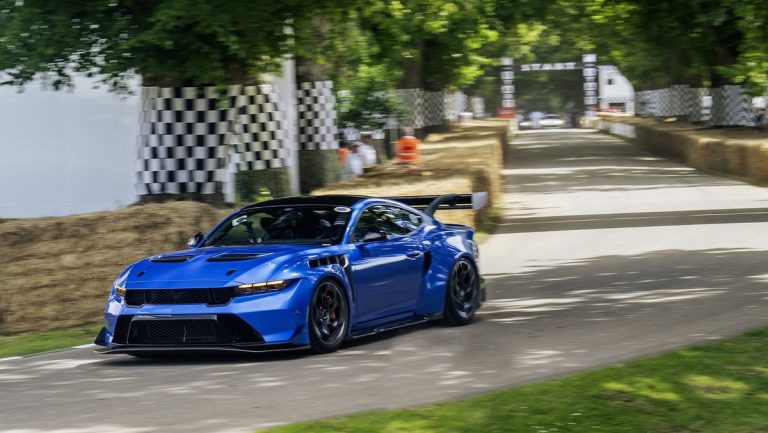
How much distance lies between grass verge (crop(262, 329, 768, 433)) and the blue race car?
7.37 feet

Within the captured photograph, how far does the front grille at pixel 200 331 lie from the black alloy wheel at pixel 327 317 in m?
0.51

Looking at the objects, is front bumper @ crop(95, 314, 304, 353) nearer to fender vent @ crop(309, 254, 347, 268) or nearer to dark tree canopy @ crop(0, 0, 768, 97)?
fender vent @ crop(309, 254, 347, 268)

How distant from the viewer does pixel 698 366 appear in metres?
8.62

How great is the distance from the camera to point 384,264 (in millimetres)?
10766

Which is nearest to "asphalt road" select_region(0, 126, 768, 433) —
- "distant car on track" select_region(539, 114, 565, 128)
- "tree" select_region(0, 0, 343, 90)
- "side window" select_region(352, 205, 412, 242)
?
"side window" select_region(352, 205, 412, 242)

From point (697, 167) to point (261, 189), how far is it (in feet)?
66.7

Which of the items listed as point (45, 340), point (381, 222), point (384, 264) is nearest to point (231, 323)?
point (384, 264)

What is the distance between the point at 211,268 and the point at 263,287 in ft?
1.49

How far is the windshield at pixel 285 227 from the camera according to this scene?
10578 mm

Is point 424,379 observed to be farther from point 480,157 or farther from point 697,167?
point 697,167

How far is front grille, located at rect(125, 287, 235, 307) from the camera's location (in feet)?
31.0

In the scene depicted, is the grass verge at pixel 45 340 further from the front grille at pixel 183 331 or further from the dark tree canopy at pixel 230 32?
the dark tree canopy at pixel 230 32

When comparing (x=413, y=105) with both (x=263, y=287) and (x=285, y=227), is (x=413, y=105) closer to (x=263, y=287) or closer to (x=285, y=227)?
(x=285, y=227)

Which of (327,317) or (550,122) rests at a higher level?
(327,317)
